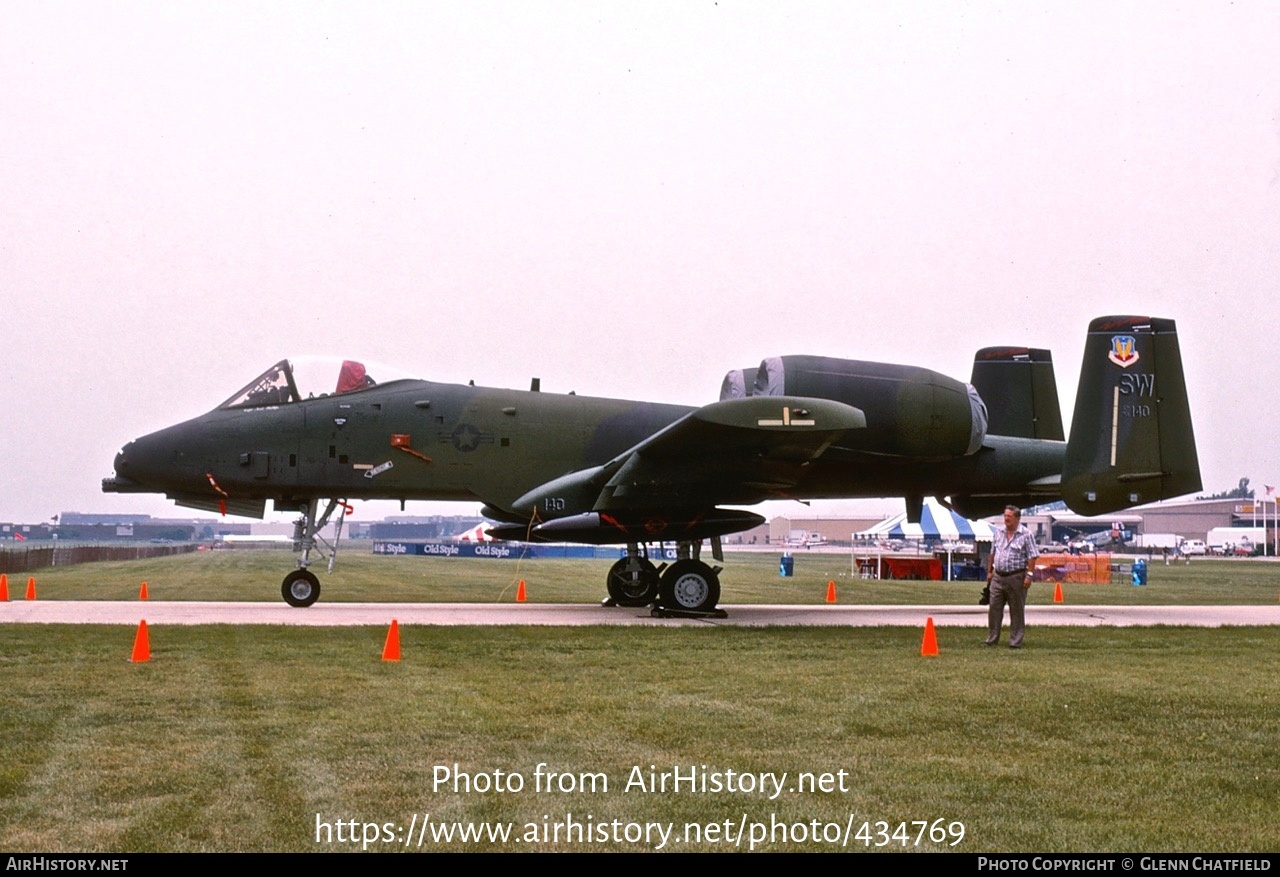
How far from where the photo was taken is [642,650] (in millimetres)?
13641

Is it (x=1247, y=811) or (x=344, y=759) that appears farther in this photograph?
(x=344, y=759)

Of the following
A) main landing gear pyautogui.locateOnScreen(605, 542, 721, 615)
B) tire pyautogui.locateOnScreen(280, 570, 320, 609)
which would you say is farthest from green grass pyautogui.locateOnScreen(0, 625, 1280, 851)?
tire pyautogui.locateOnScreen(280, 570, 320, 609)

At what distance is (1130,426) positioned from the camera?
19984 mm

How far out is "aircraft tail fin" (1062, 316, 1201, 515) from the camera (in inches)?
784

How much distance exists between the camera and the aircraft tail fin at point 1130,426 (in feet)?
65.4

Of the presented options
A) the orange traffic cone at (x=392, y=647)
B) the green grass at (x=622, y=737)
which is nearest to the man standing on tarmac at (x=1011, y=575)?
the green grass at (x=622, y=737)

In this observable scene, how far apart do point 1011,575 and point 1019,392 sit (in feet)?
34.1

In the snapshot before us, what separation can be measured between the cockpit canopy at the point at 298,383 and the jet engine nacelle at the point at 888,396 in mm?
6975

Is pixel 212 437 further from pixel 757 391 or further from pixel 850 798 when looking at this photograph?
pixel 850 798

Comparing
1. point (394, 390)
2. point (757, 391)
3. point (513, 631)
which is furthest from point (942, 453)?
point (394, 390)

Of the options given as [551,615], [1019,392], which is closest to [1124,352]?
[1019,392]

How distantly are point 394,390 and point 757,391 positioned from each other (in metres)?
6.34

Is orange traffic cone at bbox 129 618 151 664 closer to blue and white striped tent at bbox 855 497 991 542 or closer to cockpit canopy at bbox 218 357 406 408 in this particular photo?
cockpit canopy at bbox 218 357 406 408

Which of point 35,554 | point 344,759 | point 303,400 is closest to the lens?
point 344,759
